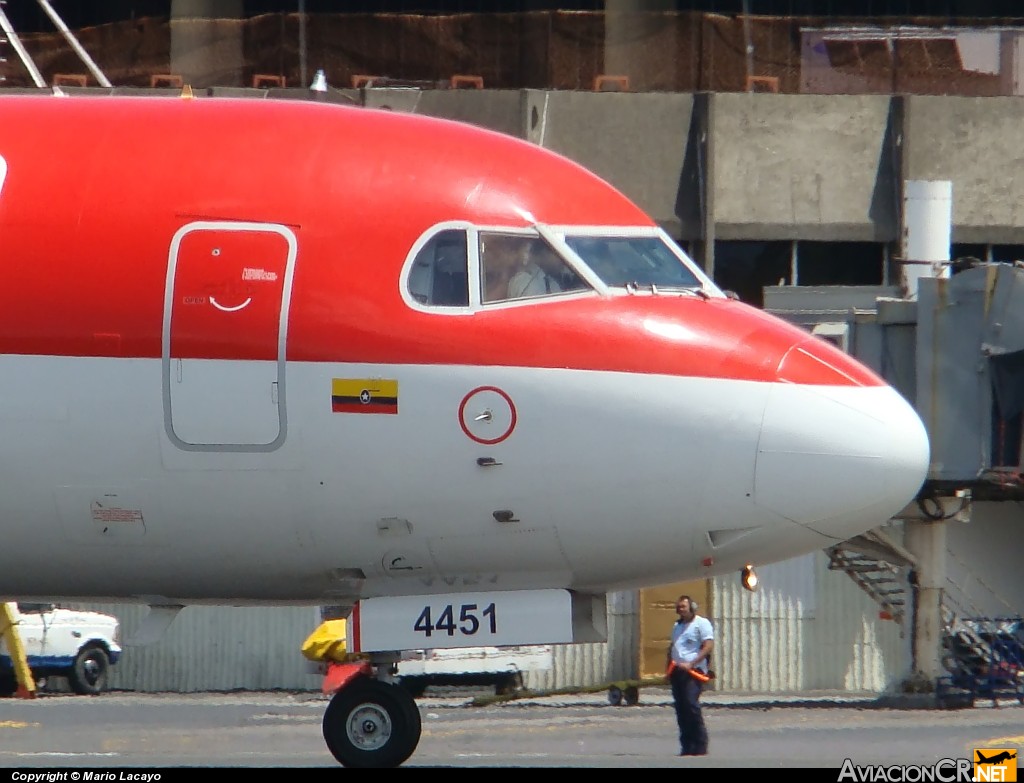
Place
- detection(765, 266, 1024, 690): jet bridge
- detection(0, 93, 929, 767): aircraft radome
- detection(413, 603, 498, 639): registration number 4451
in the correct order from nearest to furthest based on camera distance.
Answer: detection(0, 93, 929, 767): aircraft radome < detection(413, 603, 498, 639): registration number 4451 < detection(765, 266, 1024, 690): jet bridge

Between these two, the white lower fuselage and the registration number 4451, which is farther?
the registration number 4451

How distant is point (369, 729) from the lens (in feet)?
34.8

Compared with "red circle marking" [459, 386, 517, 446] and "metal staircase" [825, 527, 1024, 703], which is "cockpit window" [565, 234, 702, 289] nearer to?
"red circle marking" [459, 386, 517, 446]

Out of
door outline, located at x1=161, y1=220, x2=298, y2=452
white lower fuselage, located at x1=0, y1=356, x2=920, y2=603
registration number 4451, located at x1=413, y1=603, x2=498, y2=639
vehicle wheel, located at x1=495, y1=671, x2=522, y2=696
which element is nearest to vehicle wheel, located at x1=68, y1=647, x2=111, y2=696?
vehicle wheel, located at x1=495, y1=671, x2=522, y2=696

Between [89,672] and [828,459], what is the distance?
20222 millimetres

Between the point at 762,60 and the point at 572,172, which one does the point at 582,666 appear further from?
the point at 572,172

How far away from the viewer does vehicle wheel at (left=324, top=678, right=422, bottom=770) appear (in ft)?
34.7

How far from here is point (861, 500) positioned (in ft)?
32.4

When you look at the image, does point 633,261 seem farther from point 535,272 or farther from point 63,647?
point 63,647

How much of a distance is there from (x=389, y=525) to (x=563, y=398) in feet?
4.27

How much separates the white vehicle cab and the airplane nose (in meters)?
19.4

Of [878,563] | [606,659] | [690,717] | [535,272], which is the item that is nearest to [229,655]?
[606,659]

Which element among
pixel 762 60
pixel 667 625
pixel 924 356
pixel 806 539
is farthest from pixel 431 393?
pixel 762 60

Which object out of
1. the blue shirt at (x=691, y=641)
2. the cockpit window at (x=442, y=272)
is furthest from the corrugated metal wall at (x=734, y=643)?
the cockpit window at (x=442, y=272)
